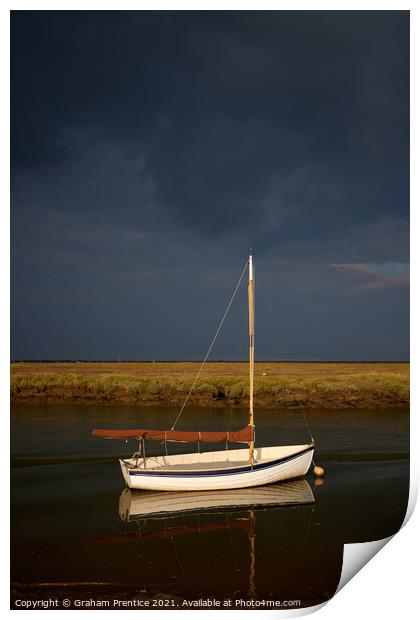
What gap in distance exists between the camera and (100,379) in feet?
88.9

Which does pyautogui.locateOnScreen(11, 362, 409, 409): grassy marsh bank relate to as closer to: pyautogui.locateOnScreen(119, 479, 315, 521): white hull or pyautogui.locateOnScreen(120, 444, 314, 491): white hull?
pyautogui.locateOnScreen(120, 444, 314, 491): white hull

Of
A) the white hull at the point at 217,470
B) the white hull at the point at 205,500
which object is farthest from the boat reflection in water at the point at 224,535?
the white hull at the point at 217,470

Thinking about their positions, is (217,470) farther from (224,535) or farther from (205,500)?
(224,535)

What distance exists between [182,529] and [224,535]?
2.57 feet

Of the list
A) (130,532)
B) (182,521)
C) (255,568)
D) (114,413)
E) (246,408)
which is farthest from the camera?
(246,408)

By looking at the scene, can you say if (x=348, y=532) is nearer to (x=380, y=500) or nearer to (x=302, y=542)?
(x=302, y=542)

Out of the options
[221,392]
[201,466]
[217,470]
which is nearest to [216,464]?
[201,466]

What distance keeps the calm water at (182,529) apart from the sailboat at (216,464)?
42 centimetres

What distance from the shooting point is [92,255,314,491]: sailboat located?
10906mm

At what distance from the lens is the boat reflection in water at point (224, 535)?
6906 mm

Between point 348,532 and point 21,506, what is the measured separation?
18.9 feet

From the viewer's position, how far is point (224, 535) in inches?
341
